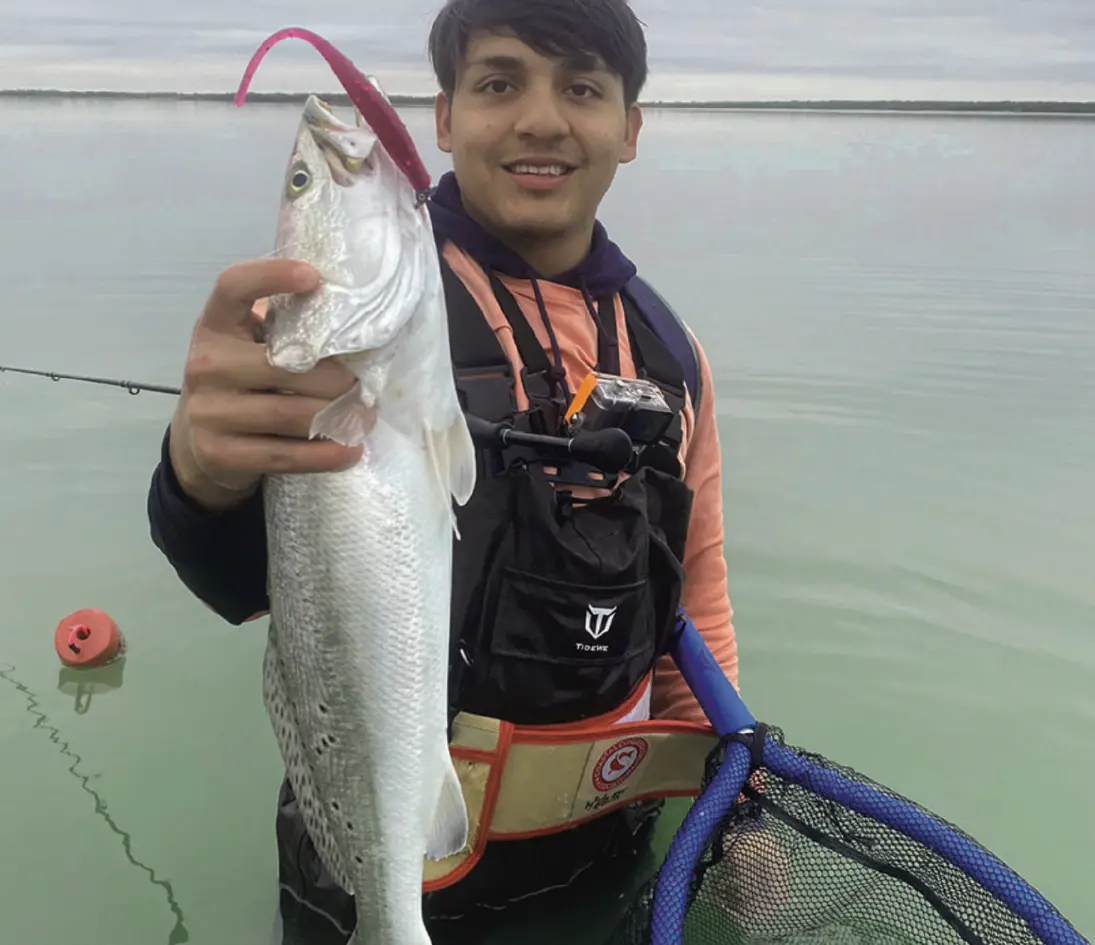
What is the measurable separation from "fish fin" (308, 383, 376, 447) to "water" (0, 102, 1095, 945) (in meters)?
2.06

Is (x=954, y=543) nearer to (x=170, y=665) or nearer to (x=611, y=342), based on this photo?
(x=611, y=342)

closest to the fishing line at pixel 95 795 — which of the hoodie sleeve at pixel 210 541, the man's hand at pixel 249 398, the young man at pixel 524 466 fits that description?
the young man at pixel 524 466

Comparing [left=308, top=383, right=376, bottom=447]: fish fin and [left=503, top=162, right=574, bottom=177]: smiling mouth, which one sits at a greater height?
[left=503, top=162, right=574, bottom=177]: smiling mouth

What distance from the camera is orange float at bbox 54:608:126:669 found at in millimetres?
4250

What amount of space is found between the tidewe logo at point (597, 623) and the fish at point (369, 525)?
1.92ft

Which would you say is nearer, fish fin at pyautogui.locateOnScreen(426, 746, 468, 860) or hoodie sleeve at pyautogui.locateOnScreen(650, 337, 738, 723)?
fish fin at pyautogui.locateOnScreen(426, 746, 468, 860)

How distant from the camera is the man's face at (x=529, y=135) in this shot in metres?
2.40

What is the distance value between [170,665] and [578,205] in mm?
3069

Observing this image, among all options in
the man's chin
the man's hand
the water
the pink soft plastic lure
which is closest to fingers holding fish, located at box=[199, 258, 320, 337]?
the man's hand

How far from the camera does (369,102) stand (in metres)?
1.46

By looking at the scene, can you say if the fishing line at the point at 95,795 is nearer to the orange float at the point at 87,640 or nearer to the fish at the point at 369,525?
the orange float at the point at 87,640

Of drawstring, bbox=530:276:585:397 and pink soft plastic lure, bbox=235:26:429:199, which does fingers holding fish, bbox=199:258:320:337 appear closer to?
pink soft plastic lure, bbox=235:26:429:199

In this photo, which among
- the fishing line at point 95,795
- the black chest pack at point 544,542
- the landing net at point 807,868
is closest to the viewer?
the landing net at point 807,868

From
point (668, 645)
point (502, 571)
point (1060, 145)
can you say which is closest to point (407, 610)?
point (502, 571)
